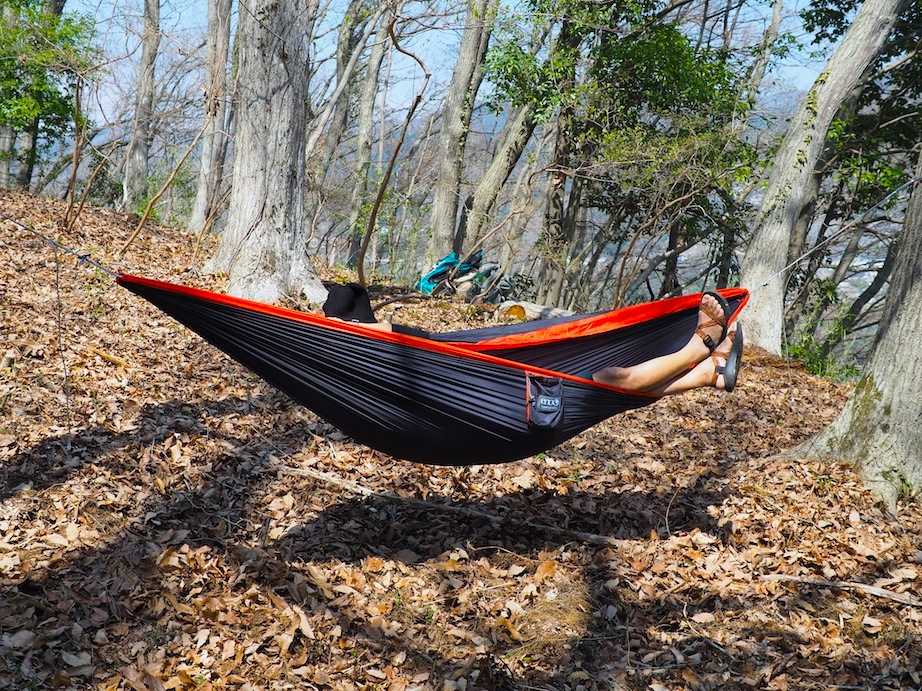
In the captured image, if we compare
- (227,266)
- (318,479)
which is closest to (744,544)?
(318,479)

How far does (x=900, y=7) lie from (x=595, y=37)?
10.2 ft

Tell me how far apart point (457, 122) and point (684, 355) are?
603 centimetres

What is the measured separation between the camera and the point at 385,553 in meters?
2.79

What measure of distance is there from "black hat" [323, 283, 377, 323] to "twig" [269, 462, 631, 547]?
2.66 feet

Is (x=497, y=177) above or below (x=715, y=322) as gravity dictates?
above

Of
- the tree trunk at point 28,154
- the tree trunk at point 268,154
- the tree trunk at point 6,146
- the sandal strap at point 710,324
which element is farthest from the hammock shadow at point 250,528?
the tree trunk at point 6,146

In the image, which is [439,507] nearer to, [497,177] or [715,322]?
[715,322]

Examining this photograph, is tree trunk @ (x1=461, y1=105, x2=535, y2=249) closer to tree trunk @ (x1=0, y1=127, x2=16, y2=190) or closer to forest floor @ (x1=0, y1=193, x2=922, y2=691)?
forest floor @ (x1=0, y1=193, x2=922, y2=691)

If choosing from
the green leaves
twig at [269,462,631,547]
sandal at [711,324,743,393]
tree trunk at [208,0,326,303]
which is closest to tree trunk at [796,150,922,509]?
sandal at [711,324,743,393]

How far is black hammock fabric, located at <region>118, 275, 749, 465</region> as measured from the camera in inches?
89.4

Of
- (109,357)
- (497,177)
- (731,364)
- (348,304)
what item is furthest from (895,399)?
(497,177)

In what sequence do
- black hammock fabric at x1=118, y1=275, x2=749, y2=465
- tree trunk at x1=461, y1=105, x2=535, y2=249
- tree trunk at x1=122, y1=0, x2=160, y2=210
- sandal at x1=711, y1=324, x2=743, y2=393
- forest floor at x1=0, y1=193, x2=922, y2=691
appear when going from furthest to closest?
1. tree trunk at x1=122, y1=0, x2=160, y2=210
2. tree trunk at x1=461, y1=105, x2=535, y2=249
3. sandal at x1=711, y1=324, x2=743, y2=393
4. black hammock fabric at x1=118, y1=275, x2=749, y2=465
5. forest floor at x1=0, y1=193, x2=922, y2=691

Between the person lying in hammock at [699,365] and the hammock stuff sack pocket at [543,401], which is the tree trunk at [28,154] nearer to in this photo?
the hammock stuff sack pocket at [543,401]

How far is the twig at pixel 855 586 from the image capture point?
95.5 inches
